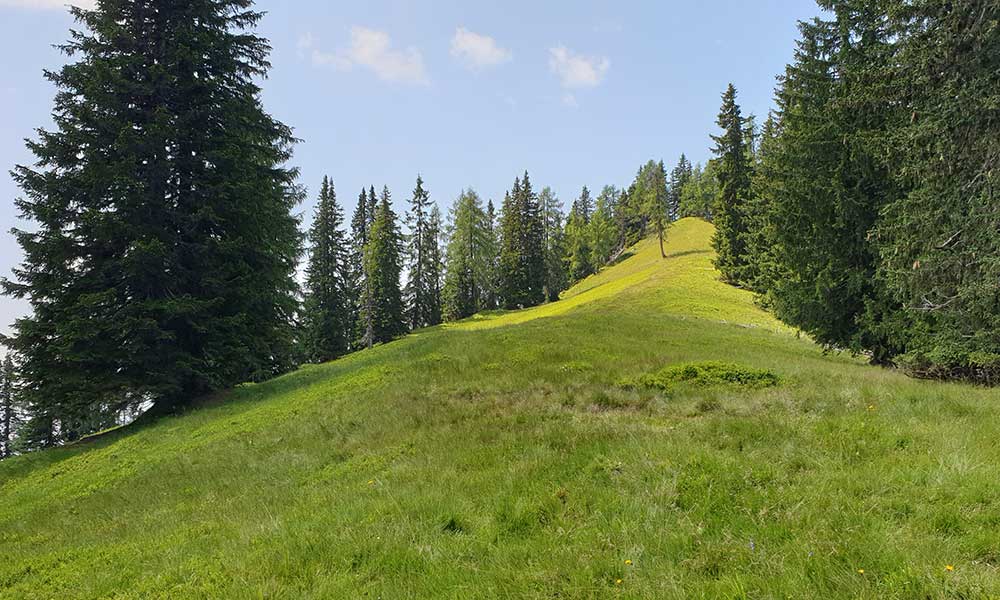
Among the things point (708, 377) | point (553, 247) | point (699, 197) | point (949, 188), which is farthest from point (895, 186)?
point (699, 197)

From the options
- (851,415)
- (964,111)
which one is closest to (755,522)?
(851,415)

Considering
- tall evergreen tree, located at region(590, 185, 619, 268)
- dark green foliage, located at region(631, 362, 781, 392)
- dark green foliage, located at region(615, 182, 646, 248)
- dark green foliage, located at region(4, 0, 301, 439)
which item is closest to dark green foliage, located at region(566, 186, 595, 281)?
tall evergreen tree, located at region(590, 185, 619, 268)

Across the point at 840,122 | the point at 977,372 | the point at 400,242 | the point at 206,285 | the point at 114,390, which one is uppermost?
the point at 400,242

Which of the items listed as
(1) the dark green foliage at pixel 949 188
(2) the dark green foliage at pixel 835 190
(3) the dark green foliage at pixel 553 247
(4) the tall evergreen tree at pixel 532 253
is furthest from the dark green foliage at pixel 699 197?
(1) the dark green foliage at pixel 949 188

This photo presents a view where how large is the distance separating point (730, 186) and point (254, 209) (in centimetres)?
4644

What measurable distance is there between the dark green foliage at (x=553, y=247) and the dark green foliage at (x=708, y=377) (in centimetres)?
6139

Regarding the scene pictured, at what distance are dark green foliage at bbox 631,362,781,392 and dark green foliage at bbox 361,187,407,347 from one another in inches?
1861

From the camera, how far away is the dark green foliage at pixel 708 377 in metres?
11.5

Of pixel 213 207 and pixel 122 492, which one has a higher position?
pixel 213 207

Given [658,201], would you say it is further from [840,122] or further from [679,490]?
[679,490]

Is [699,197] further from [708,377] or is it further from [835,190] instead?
[708,377]

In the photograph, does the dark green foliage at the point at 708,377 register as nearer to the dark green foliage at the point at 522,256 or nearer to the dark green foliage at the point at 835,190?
the dark green foliage at the point at 835,190

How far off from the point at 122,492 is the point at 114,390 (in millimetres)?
10189

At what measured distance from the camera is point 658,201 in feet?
244
